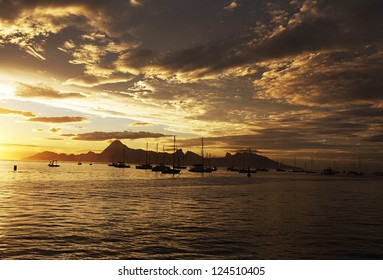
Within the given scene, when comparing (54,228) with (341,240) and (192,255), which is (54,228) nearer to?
(192,255)

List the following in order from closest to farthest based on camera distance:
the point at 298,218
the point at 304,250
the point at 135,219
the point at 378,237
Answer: the point at 304,250 → the point at 378,237 → the point at 135,219 → the point at 298,218

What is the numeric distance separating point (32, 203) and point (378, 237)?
3892 cm

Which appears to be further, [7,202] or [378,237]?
[7,202]

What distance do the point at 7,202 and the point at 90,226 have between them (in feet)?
70.8

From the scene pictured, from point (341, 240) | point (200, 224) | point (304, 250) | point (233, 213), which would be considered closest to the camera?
point (304, 250)

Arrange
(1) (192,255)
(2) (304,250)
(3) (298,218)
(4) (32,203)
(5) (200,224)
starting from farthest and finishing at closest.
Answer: (4) (32,203), (3) (298,218), (5) (200,224), (2) (304,250), (1) (192,255)

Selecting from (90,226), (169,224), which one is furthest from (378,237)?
(90,226)

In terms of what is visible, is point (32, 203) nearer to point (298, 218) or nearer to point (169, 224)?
point (169, 224)

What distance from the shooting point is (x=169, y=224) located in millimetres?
29688

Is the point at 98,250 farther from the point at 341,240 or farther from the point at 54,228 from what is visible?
the point at 341,240

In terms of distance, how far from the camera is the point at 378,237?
26.2 meters

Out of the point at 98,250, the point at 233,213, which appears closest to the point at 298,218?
the point at 233,213

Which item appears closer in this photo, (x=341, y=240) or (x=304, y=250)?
(x=304, y=250)

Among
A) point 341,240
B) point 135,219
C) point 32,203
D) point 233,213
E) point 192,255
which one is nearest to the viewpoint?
point 192,255
